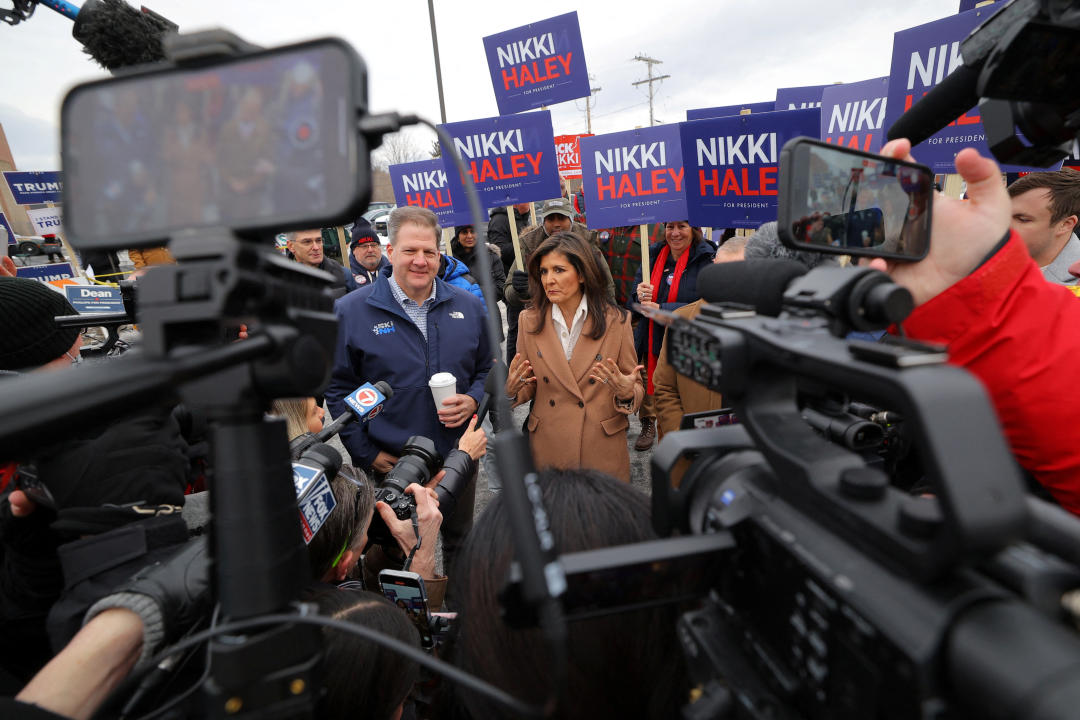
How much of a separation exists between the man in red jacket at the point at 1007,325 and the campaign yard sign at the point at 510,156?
426 cm

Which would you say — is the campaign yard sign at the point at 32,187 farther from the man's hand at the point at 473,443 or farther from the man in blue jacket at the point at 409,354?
the man's hand at the point at 473,443

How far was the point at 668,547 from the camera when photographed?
2.14ft

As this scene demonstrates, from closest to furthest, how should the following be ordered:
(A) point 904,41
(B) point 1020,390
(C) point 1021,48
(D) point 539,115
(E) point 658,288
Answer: (C) point 1021,48
(B) point 1020,390
(A) point 904,41
(E) point 658,288
(D) point 539,115

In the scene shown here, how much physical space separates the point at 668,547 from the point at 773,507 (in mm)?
131

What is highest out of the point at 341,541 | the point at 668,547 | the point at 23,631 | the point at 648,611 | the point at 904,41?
the point at 904,41

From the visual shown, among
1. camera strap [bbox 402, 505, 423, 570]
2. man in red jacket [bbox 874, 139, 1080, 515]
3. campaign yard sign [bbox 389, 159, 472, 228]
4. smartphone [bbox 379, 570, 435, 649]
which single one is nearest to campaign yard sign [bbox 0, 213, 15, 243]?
campaign yard sign [bbox 389, 159, 472, 228]

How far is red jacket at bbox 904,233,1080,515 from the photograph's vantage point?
0.99m

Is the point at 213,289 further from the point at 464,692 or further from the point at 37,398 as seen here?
the point at 464,692

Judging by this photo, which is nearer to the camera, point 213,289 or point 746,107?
point 213,289

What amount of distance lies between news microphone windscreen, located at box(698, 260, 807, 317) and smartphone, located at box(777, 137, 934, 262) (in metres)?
0.06

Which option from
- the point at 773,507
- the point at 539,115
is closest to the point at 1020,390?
the point at 773,507

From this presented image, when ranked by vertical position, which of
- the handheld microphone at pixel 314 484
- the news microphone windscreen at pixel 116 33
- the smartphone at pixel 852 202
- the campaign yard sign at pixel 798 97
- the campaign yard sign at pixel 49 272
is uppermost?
the campaign yard sign at pixel 798 97

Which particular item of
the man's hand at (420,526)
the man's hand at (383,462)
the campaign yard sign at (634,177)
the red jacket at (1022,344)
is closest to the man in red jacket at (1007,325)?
the red jacket at (1022,344)

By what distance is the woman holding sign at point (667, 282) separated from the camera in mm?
4121
